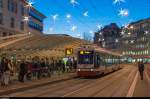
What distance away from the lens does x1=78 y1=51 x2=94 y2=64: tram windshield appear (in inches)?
1521

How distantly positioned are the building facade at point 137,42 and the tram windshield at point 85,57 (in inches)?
4720

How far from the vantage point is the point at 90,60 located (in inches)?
1519

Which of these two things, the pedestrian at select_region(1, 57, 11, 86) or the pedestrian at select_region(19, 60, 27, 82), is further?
the pedestrian at select_region(19, 60, 27, 82)

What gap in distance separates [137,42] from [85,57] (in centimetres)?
13069

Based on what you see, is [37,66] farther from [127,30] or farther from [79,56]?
[127,30]

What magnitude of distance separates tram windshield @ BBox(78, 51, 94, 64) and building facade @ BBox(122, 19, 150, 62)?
4720 inches

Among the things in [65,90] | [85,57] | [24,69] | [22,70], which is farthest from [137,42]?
[65,90]

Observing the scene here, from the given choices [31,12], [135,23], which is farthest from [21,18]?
[135,23]

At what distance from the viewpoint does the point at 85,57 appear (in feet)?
128

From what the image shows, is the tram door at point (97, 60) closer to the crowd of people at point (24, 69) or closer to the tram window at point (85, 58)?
the tram window at point (85, 58)

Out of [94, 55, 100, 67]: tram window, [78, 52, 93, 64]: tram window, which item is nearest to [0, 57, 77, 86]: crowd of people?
[78, 52, 93, 64]: tram window

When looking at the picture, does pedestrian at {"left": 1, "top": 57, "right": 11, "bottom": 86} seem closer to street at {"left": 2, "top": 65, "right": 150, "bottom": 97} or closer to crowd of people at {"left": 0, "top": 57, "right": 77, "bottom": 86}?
crowd of people at {"left": 0, "top": 57, "right": 77, "bottom": 86}

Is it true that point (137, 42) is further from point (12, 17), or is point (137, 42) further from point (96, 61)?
point (96, 61)

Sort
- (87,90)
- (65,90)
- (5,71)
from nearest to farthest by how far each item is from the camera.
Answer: (65,90)
(5,71)
(87,90)
